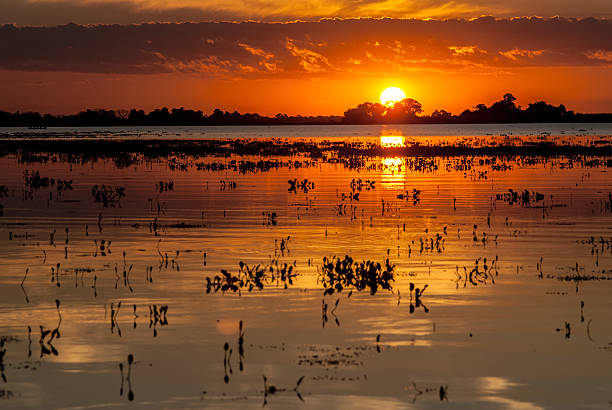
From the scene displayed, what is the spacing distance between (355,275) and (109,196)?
17872mm

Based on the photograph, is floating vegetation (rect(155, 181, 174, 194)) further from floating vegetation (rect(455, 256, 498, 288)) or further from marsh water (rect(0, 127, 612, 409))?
floating vegetation (rect(455, 256, 498, 288))

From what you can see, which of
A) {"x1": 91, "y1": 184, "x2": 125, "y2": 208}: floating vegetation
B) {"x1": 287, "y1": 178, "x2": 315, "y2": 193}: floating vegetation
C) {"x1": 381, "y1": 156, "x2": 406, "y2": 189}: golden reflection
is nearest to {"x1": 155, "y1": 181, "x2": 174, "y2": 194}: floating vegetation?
{"x1": 91, "y1": 184, "x2": 125, "y2": 208}: floating vegetation

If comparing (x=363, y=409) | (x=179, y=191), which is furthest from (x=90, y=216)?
(x=363, y=409)

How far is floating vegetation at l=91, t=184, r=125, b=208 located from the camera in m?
29.7

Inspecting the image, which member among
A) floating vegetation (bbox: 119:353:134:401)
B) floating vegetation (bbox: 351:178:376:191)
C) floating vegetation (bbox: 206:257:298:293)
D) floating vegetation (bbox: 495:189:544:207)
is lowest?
floating vegetation (bbox: 119:353:134:401)

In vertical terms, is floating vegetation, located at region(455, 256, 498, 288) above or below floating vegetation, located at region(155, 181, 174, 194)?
below

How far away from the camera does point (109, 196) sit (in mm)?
31656

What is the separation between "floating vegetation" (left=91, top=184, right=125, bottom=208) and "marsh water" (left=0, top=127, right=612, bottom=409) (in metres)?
0.50

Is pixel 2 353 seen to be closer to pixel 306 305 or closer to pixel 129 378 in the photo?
pixel 129 378

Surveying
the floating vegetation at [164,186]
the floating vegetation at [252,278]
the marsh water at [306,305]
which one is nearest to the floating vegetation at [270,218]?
the marsh water at [306,305]

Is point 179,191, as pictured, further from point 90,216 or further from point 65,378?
point 65,378

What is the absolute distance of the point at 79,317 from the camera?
40.4ft

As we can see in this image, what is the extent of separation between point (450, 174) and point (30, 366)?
34886 mm

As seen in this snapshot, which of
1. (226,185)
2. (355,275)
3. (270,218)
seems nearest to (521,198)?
(270,218)
